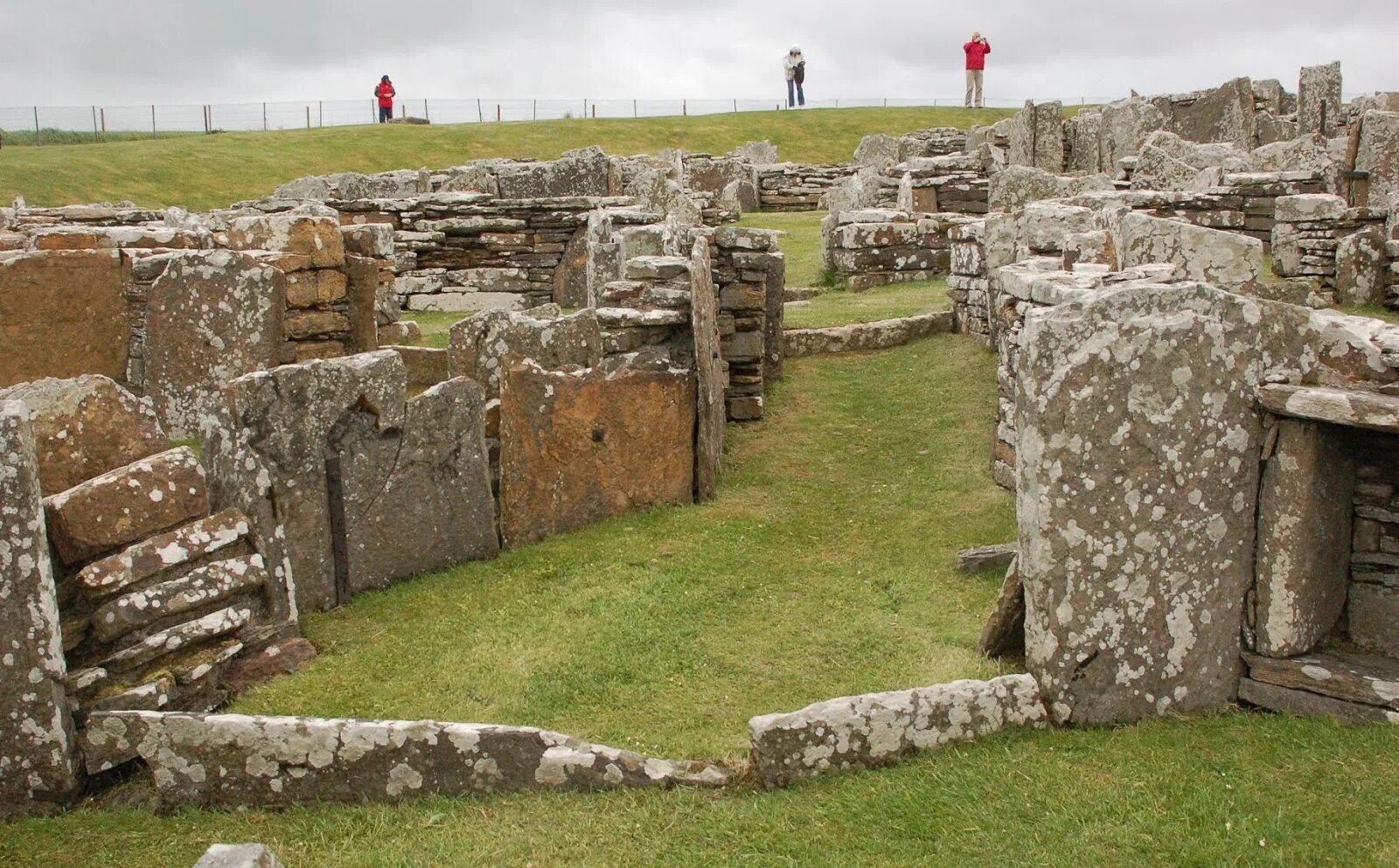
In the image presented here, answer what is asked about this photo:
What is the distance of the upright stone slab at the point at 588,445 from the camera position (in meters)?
8.41

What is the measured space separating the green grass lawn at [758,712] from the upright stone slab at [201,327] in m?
4.11

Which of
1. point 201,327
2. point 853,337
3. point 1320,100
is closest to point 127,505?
point 201,327

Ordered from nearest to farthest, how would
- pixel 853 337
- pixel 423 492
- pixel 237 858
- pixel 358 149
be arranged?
pixel 237 858 < pixel 423 492 < pixel 853 337 < pixel 358 149

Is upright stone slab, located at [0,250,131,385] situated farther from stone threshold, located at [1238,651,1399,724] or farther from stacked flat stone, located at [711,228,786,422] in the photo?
stone threshold, located at [1238,651,1399,724]

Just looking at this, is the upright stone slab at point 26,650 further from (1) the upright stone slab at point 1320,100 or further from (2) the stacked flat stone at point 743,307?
(1) the upright stone slab at point 1320,100

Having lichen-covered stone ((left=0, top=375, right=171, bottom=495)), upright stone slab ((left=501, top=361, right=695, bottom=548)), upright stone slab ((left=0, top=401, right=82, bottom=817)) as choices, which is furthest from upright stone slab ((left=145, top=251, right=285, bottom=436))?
upright stone slab ((left=0, top=401, right=82, bottom=817))

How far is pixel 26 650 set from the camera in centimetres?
534

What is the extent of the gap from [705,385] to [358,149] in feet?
112

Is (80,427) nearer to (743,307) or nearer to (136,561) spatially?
(136,561)

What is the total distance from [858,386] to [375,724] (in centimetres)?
845

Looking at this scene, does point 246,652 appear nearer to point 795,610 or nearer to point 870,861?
point 795,610

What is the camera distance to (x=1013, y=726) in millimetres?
5344

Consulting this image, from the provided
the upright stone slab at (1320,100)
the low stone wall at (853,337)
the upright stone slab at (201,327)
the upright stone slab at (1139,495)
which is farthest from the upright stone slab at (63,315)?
the upright stone slab at (1320,100)

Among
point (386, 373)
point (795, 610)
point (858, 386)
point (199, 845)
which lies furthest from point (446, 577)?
point (858, 386)
